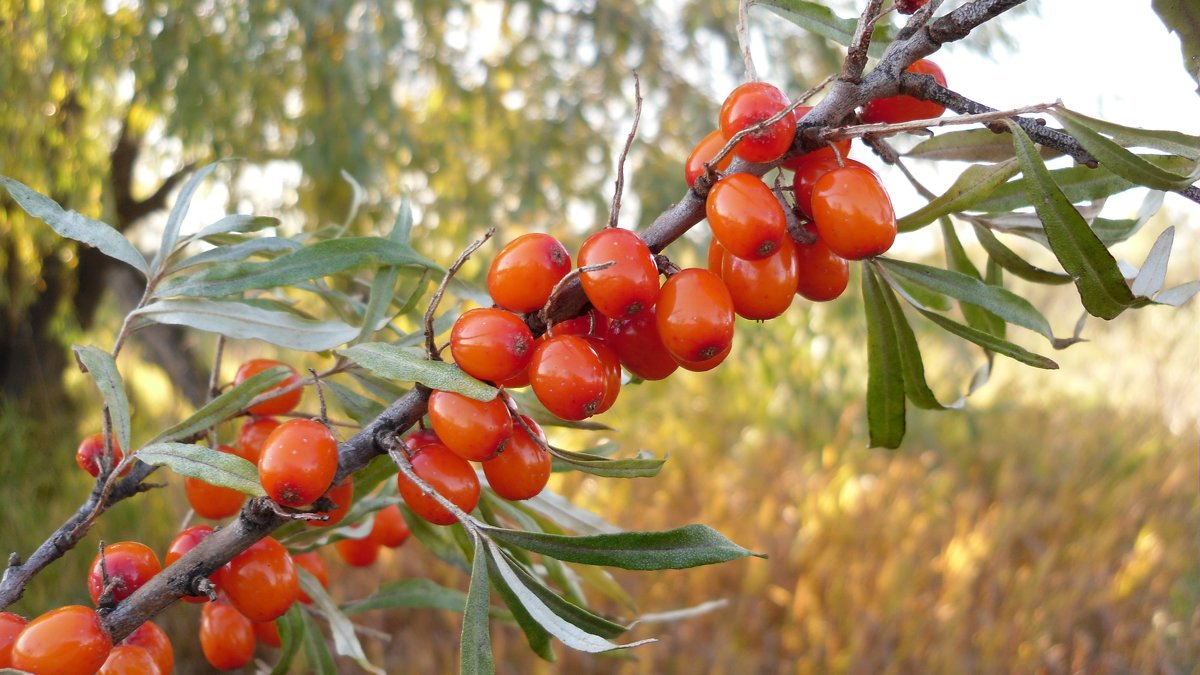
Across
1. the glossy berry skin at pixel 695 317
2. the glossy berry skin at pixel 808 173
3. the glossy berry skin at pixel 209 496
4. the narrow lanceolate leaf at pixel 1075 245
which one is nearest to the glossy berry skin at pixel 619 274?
the glossy berry skin at pixel 695 317

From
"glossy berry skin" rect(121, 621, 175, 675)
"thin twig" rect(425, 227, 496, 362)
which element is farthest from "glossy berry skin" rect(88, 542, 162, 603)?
"thin twig" rect(425, 227, 496, 362)

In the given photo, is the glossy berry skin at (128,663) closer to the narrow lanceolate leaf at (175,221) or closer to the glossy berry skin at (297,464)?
the glossy berry skin at (297,464)

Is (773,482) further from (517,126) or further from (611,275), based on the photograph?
(611,275)

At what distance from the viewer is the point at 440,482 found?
0.52 m

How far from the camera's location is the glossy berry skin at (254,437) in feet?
2.11

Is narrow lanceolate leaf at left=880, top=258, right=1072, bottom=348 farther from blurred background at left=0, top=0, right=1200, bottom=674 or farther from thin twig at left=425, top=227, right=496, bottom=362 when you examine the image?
blurred background at left=0, top=0, right=1200, bottom=674

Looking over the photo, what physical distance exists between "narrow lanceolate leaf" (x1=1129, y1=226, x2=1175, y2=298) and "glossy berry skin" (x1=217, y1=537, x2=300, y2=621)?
569mm

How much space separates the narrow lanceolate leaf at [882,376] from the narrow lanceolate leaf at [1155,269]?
178mm

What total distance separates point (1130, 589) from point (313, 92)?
2603mm

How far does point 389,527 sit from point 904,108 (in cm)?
60

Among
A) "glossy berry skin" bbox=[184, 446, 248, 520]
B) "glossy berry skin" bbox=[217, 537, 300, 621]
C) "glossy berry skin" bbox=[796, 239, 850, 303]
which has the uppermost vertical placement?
"glossy berry skin" bbox=[796, 239, 850, 303]

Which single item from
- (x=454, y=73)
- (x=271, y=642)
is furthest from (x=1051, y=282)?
(x=454, y=73)

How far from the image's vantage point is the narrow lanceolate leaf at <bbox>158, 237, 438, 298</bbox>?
24.7 inches

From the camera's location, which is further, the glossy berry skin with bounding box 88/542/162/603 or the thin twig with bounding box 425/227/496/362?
the glossy berry skin with bounding box 88/542/162/603
